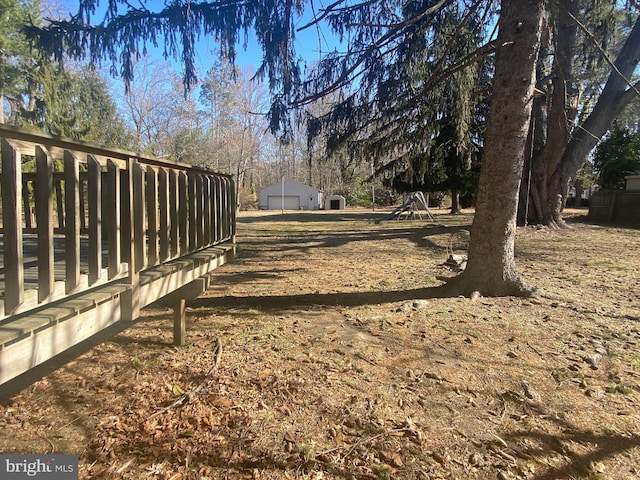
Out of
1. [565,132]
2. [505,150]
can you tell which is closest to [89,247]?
[505,150]

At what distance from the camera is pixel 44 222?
1771 mm

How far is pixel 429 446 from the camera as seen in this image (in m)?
2.08

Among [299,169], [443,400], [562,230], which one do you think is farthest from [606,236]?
[299,169]

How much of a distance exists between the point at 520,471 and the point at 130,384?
2458mm

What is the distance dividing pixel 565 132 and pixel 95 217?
12579 mm

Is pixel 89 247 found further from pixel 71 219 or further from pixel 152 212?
pixel 152 212

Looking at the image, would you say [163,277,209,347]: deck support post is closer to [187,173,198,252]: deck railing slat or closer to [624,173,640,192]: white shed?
[187,173,198,252]: deck railing slat

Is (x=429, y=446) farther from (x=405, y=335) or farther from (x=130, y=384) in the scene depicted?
(x=130, y=384)

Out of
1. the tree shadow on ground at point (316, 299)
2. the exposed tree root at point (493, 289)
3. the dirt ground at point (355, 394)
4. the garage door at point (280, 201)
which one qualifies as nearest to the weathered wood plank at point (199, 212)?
the dirt ground at point (355, 394)

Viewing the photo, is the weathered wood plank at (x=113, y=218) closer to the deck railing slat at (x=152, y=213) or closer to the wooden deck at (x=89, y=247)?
the wooden deck at (x=89, y=247)

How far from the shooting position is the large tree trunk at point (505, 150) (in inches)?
171

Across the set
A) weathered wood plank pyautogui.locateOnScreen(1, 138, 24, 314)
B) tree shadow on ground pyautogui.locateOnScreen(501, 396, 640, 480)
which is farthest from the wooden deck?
tree shadow on ground pyautogui.locateOnScreen(501, 396, 640, 480)

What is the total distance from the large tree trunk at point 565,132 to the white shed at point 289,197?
107 feet

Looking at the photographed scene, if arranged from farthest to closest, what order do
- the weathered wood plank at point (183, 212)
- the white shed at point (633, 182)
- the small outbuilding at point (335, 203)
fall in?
the small outbuilding at point (335, 203) → the white shed at point (633, 182) → the weathered wood plank at point (183, 212)
